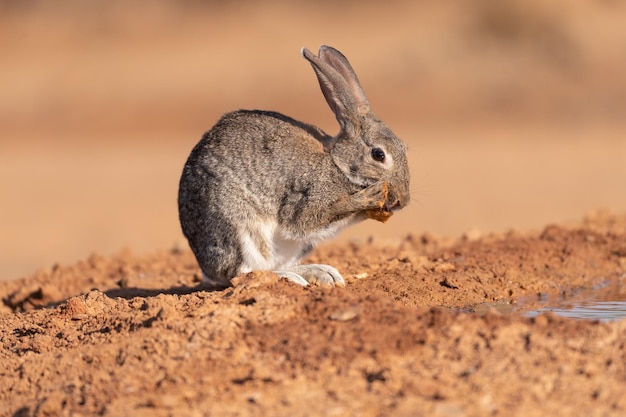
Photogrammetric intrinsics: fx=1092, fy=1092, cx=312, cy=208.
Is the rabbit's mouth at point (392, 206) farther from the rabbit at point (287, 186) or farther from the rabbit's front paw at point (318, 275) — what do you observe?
the rabbit's front paw at point (318, 275)

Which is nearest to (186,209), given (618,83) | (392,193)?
(392,193)

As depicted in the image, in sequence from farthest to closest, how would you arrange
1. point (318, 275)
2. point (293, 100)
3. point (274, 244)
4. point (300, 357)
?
point (293, 100) → point (274, 244) → point (318, 275) → point (300, 357)

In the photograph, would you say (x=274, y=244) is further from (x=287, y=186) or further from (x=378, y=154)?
(x=378, y=154)

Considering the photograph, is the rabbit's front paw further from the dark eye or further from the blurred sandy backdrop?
the blurred sandy backdrop

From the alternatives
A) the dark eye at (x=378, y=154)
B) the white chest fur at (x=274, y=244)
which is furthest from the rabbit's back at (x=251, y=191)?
the dark eye at (x=378, y=154)

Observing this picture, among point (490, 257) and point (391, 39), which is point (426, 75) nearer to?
point (391, 39)

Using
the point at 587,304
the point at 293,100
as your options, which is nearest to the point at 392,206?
the point at 587,304
